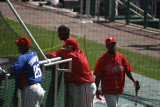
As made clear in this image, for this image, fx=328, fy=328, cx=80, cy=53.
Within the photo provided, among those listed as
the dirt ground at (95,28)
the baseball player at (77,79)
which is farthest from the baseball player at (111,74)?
the dirt ground at (95,28)

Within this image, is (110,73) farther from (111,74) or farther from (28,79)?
(28,79)

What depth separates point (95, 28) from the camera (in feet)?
60.8

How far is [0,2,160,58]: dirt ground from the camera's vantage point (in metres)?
15.2

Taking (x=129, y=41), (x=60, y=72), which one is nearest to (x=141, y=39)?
(x=129, y=41)

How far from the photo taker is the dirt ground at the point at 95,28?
15.2m

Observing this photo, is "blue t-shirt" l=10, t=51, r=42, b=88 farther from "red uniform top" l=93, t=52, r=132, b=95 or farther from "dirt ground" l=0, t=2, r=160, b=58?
"dirt ground" l=0, t=2, r=160, b=58

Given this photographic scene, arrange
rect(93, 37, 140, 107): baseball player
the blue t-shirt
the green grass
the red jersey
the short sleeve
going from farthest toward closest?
the green grass < rect(93, 37, 140, 107): baseball player < the red jersey < the blue t-shirt < the short sleeve

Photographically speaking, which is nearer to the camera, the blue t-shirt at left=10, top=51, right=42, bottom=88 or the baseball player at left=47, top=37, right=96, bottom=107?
the blue t-shirt at left=10, top=51, right=42, bottom=88

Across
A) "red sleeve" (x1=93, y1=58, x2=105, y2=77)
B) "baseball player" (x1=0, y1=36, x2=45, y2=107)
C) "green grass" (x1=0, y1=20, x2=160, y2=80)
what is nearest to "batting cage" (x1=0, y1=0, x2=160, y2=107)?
"green grass" (x1=0, y1=20, x2=160, y2=80)

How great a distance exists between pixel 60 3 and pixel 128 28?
7478mm

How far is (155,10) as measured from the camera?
64.0ft

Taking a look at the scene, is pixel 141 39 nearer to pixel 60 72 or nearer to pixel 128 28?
pixel 128 28

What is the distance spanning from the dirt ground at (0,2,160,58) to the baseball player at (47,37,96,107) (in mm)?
8810

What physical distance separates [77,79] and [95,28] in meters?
13.9
